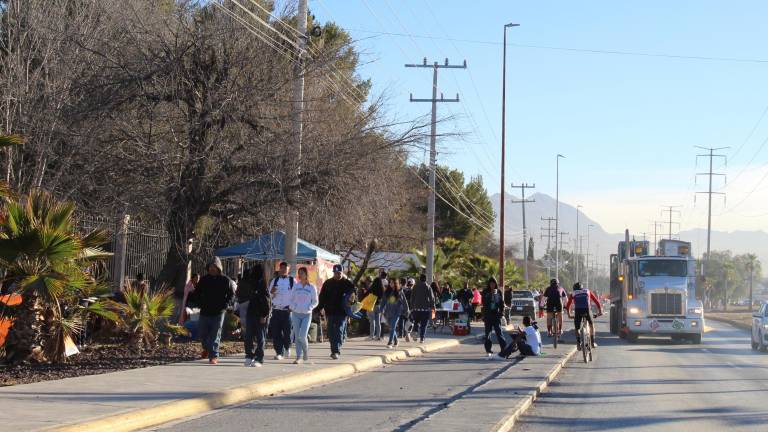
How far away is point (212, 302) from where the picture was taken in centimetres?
1702

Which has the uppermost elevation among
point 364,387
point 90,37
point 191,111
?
point 90,37

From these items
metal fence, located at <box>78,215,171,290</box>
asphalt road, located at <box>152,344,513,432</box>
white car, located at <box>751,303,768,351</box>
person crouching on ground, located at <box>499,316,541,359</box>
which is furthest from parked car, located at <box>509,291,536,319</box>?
asphalt road, located at <box>152,344,513,432</box>

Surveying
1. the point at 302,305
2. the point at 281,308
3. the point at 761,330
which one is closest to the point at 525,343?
the point at 302,305

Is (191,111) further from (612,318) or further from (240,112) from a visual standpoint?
(612,318)

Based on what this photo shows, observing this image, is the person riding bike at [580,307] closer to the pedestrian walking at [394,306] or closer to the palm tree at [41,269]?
the pedestrian walking at [394,306]

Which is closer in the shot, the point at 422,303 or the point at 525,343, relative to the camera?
the point at 525,343

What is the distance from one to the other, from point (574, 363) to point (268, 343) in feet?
22.7

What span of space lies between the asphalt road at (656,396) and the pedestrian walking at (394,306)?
4521 mm

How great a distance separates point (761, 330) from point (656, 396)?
51.7ft

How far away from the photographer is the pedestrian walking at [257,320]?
17.3 metres

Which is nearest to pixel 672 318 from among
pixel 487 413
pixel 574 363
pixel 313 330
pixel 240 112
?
pixel 574 363

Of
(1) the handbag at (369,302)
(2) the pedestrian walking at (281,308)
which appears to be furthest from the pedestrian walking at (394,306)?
(2) the pedestrian walking at (281,308)

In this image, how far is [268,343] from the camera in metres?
23.1

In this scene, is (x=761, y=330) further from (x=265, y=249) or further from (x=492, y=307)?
(x=265, y=249)
